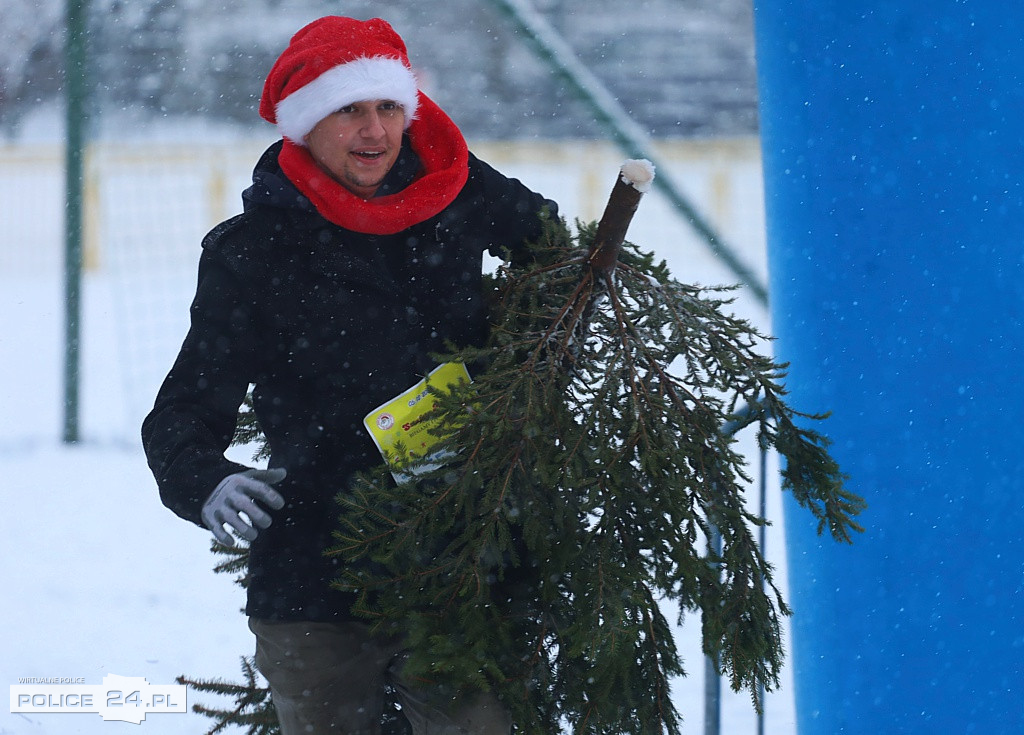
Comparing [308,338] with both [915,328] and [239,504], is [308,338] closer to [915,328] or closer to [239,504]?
[239,504]

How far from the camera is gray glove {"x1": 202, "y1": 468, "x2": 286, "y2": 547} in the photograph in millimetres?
1979

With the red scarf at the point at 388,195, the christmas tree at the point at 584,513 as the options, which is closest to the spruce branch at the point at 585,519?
the christmas tree at the point at 584,513

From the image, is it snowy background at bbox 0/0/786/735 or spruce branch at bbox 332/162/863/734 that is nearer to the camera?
spruce branch at bbox 332/162/863/734

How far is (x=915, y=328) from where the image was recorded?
2508 millimetres

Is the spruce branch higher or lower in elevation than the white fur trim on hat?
lower

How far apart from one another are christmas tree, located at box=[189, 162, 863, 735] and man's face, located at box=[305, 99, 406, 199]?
1.33 feet

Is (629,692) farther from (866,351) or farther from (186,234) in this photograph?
(186,234)

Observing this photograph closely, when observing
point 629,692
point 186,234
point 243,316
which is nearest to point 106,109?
point 186,234

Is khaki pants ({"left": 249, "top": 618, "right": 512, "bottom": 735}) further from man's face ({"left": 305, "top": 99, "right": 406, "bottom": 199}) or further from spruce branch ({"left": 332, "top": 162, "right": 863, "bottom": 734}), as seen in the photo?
man's face ({"left": 305, "top": 99, "right": 406, "bottom": 199})

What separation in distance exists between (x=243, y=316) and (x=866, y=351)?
4.53 ft

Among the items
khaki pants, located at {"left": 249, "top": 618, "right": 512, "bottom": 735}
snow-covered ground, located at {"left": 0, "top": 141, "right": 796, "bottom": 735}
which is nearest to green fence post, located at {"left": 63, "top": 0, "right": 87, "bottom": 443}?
snow-covered ground, located at {"left": 0, "top": 141, "right": 796, "bottom": 735}

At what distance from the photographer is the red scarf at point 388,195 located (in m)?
2.24

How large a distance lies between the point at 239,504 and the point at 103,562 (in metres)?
3.88

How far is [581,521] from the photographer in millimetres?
2189
